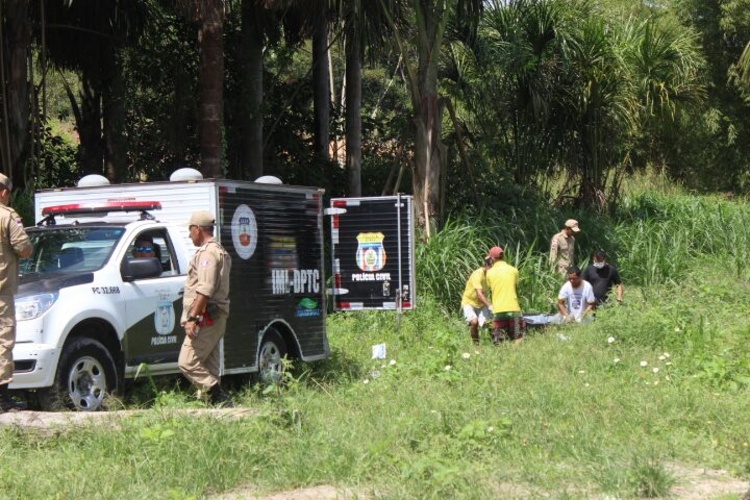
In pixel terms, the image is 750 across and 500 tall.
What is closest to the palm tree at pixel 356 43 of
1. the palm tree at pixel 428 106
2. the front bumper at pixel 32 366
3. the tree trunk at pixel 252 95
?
the palm tree at pixel 428 106

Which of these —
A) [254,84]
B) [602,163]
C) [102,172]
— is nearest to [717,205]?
[602,163]

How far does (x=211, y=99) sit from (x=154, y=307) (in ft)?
20.2

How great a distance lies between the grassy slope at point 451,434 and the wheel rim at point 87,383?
695mm

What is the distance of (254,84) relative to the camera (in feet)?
64.0

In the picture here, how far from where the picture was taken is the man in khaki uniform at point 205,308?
9.02m

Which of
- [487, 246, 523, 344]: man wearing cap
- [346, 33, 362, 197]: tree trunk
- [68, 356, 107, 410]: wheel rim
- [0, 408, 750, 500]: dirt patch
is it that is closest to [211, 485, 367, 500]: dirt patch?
[0, 408, 750, 500]: dirt patch

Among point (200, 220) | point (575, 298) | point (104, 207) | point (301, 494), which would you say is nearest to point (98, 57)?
point (104, 207)

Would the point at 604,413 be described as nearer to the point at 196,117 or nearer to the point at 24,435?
the point at 24,435

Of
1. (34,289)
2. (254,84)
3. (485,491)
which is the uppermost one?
(254,84)

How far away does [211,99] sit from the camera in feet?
50.4

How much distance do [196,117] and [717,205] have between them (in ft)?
38.1

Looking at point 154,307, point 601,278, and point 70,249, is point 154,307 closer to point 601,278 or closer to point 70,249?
point 70,249

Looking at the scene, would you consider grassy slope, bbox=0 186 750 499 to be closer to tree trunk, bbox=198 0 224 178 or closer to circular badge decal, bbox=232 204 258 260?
circular badge decal, bbox=232 204 258 260

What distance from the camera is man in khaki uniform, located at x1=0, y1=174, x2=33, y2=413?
8.02 m
